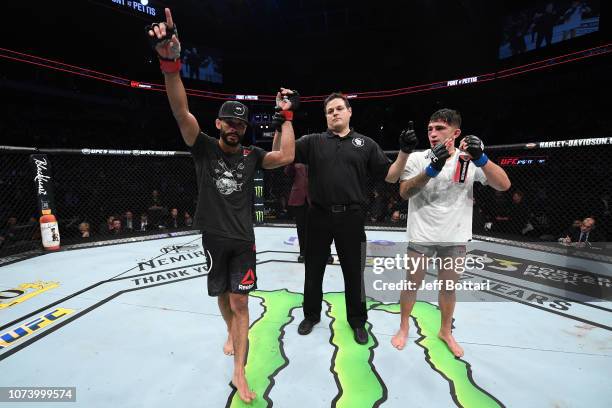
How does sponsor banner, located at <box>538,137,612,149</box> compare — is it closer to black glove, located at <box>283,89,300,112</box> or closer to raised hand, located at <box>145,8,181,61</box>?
black glove, located at <box>283,89,300,112</box>

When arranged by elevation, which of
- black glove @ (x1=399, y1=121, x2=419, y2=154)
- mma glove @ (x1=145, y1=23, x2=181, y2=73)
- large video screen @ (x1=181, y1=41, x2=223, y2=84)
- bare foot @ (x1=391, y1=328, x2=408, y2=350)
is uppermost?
large video screen @ (x1=181, y1=41, x2=223, y2=84)

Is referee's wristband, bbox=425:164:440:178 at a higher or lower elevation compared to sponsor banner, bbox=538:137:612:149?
lower

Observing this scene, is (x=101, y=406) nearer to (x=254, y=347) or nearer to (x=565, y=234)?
(x=254, y=347)

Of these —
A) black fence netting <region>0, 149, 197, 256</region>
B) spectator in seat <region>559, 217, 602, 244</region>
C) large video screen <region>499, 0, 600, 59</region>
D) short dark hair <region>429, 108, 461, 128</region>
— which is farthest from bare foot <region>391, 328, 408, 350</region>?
large video screen <region>499, 0, 600, 59</region>

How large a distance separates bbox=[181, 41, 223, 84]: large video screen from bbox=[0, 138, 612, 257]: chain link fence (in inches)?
147

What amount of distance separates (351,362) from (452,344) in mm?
657

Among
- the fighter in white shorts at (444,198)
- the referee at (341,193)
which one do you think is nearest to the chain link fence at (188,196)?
the fighter in white shorts at (444,198)

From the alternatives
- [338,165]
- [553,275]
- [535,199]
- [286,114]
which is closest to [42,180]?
[286,114]

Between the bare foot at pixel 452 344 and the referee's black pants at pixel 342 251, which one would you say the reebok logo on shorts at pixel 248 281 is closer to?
the referee's black pants at pixel 342 251

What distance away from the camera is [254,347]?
6.11ft

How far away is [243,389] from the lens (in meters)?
1.43

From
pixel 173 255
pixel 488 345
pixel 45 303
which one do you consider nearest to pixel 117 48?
pixel 173 255

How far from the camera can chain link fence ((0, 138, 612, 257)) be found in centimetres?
499

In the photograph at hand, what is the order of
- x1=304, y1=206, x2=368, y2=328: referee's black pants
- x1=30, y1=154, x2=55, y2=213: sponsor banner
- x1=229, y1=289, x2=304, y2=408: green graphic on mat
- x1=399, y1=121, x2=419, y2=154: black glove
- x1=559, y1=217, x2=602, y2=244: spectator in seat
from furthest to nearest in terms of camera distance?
x1=559, y1=217, x2=602, y2=244: spectator in seat < x1=30, y1=154, x2=55, y2=213: sponsor banner < x1=304, y1=206, x2=368, y2=328: referee's black pants < x1=399, y1=121, x2=419, y2=154: black glove < x1=229, y1=289, x2=304, y2=408: green graphic on mat
